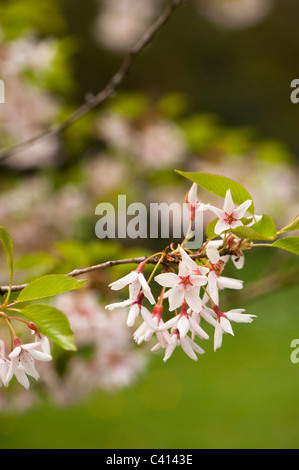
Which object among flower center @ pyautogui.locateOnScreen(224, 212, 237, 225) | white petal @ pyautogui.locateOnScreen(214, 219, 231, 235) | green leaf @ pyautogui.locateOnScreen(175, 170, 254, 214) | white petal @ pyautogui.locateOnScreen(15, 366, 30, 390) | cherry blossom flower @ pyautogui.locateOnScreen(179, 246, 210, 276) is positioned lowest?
white petal @ pyautogui.locateOnScreen(15, 366, 30, 390)

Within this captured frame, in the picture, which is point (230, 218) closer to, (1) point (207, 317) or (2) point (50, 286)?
(1) point (207, 317)

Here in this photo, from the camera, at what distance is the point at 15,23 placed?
2014mm

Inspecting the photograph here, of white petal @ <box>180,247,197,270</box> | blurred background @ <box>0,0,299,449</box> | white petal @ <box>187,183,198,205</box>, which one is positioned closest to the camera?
white petal @ <box>180,247,197,270</box>

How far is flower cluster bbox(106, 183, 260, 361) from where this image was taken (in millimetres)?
778

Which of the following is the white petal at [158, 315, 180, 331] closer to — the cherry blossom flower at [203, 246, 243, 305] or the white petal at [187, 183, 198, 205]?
the cherry blossom flower at [203, 246, 243, 305]

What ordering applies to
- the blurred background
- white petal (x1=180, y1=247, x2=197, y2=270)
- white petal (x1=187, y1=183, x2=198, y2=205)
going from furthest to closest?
the blurred background
white petal (x1=187, y1=183, x2=198, y2=205)
white petal (x1=180, y1=247, x2=197, y2=270)

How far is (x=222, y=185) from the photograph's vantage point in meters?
0.82

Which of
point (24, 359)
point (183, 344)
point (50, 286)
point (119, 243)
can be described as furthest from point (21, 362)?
point (119, 243)

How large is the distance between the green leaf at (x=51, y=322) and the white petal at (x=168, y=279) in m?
0.14

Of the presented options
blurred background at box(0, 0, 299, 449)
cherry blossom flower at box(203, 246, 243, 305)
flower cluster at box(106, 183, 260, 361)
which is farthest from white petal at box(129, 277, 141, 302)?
blurred background at box(0, 0, 299, 449)

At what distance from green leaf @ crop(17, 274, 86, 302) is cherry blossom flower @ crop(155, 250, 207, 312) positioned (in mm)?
Answer: 118
